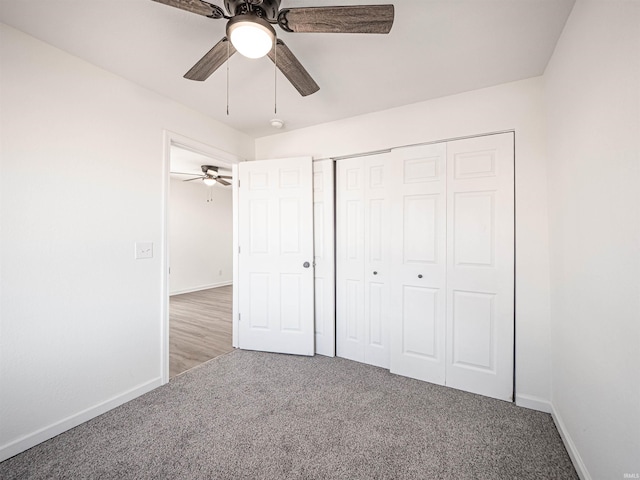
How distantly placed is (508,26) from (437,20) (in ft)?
1.39

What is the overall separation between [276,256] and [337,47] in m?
1.95

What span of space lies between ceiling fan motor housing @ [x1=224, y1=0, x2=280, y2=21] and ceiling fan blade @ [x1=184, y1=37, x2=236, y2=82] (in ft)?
0.42

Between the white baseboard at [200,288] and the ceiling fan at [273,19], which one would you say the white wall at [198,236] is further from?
the ceiling fan at [273,19]

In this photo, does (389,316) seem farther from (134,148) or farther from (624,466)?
(134,148)

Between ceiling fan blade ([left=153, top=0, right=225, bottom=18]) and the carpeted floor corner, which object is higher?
ceiling fan blade ([left=153, top=0, right=225, bottom=18])

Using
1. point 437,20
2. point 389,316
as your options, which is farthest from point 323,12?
point 389,316

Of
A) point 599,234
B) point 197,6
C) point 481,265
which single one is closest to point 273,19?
point 197,6

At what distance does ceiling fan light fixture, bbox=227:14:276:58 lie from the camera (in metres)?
1.15

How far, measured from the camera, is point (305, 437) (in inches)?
66.4

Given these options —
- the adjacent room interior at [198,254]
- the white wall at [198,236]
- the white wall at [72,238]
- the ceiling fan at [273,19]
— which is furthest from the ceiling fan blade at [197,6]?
the white wall at [198,236]

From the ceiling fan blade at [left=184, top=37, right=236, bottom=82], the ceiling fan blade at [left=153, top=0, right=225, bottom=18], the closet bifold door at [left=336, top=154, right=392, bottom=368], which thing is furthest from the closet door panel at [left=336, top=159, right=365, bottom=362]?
the ceiling fan blade at [left=153, top=0, right=225, bottom=18]

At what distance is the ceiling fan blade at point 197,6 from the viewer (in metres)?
1.11

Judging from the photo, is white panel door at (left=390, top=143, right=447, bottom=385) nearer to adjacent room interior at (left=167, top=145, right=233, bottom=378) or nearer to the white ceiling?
the white ceiling

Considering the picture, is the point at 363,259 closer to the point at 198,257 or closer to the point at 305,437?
the point at 305,437
